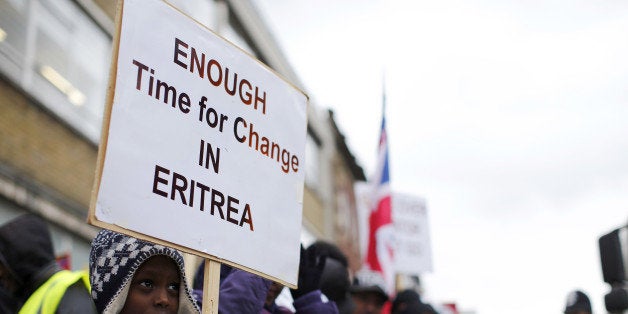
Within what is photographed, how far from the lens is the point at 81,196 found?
9375 millimetres

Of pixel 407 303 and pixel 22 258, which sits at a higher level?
pixel 407 303

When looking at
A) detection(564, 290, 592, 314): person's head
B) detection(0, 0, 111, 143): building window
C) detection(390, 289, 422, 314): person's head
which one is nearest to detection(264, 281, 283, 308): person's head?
detection(390, 289, 422, 314): person's head

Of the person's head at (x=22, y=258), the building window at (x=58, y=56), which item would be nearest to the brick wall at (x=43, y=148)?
the building window at (x=58, y=56)

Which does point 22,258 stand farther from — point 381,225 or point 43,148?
point 381,225

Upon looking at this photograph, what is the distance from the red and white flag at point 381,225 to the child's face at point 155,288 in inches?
227

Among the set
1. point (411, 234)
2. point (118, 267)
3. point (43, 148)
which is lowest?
point (118, 267)

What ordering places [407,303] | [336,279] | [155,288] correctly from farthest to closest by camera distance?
[407,303]
[336,279]
[155,288]

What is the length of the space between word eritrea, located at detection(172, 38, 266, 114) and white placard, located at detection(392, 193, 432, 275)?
5914 mm

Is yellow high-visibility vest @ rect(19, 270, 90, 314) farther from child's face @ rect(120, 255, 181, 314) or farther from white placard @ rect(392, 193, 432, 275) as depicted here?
white placard @ rect(392, 193, 432, 275)

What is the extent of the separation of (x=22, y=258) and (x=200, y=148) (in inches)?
42.1

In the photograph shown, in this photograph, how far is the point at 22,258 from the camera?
3.57m

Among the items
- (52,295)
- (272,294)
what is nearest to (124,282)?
(52,295)

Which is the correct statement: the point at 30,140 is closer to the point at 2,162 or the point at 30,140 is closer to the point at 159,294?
the point at 2,162

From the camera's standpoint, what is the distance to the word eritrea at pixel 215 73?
3158 millimetres
